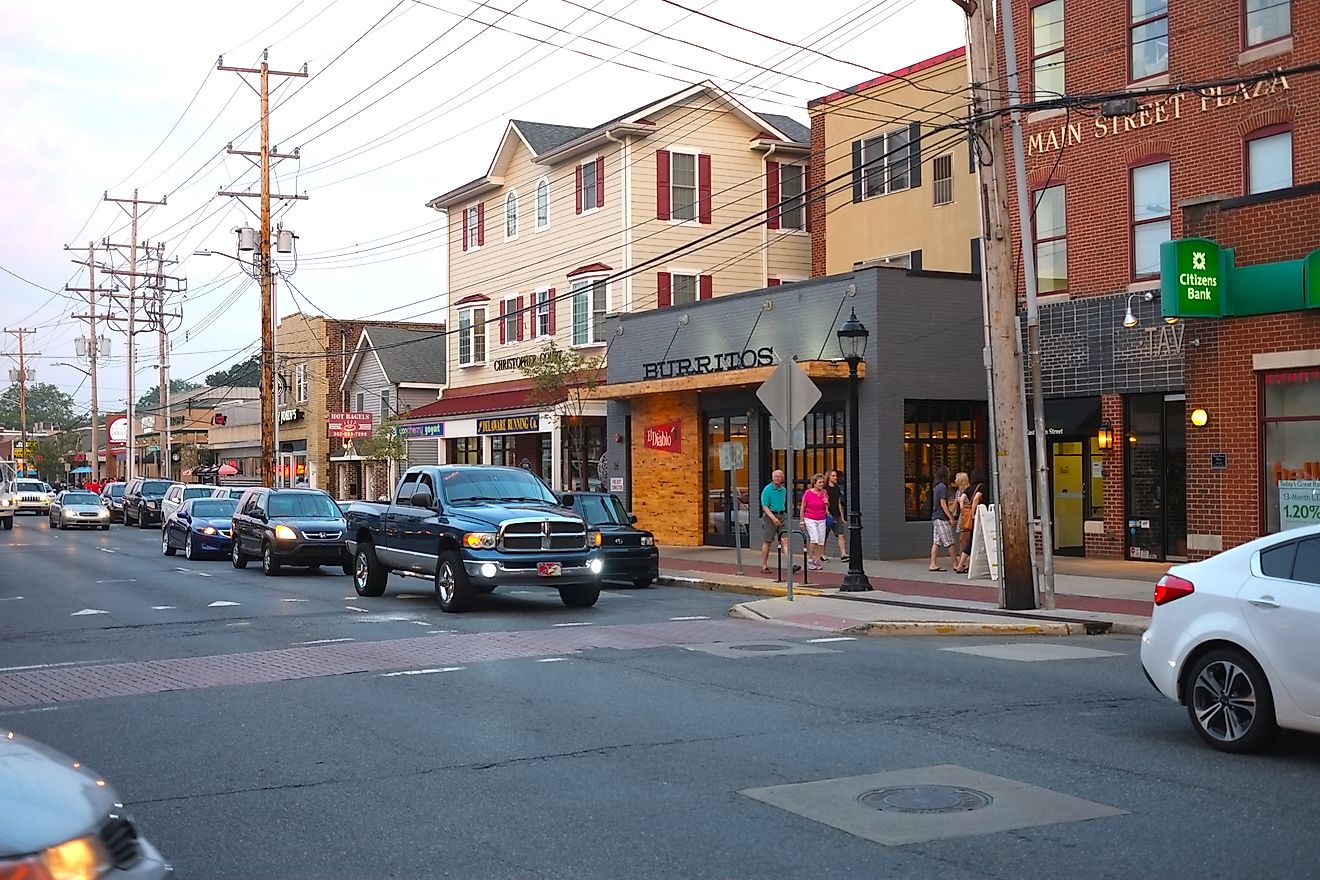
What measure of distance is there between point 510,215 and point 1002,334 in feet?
89.8

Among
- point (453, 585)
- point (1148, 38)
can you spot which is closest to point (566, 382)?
point (1148, 38)

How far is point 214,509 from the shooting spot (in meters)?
32.8

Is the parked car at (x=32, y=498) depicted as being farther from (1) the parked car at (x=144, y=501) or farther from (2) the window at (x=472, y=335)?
(2) the window at (x=472, y=335)

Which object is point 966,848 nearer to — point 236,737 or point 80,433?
point 236,737

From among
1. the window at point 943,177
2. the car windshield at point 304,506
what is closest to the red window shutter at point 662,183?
the window at point 943,177

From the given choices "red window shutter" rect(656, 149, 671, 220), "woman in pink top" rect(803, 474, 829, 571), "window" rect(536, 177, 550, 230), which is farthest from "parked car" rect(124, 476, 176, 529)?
"woman in pink top" rect(803, 474, 829, 571)

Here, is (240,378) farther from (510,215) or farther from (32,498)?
(510,215)

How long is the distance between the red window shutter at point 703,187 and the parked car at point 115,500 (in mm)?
30356

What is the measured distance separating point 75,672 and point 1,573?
16047 mm

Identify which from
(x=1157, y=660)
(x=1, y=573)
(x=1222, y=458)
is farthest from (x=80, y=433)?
(x=1157, y=660)

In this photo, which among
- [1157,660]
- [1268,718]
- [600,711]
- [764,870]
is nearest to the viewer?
[764,870]

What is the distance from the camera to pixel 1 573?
27.4m

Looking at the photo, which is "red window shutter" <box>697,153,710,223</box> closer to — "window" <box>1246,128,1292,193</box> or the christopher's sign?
the christopher's sign

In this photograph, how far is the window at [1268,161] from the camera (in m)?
22.5
